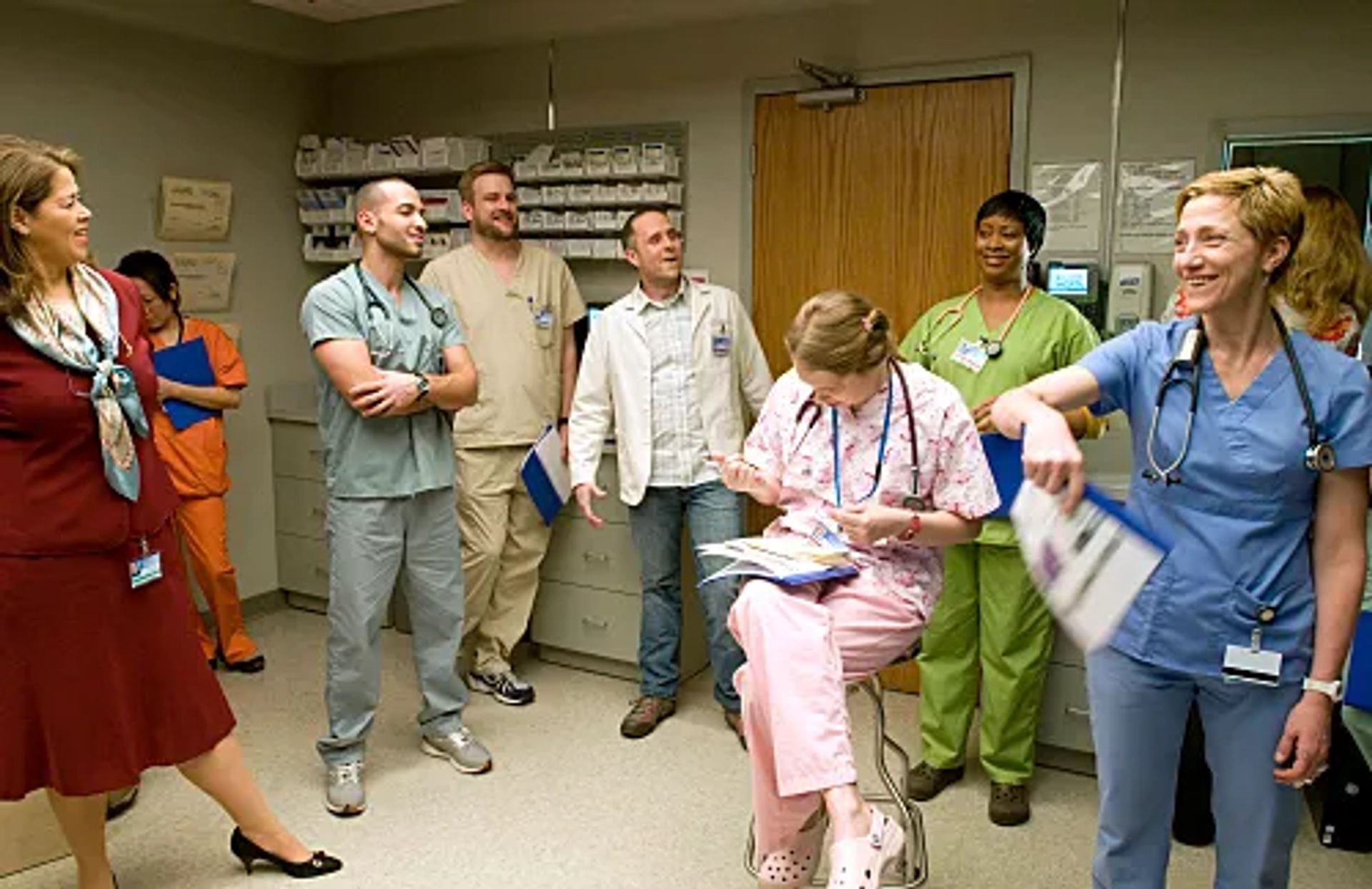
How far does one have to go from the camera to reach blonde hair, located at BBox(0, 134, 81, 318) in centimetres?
203

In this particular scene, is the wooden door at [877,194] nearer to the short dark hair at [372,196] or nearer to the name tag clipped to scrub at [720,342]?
the name tag clipped to scrub at [720,342]

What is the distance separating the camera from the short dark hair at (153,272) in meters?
3.70

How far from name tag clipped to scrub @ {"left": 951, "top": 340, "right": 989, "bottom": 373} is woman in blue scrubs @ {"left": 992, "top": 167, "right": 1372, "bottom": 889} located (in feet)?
3.50

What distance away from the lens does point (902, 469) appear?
207 centimetres

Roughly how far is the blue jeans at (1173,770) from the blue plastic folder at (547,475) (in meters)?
2.07

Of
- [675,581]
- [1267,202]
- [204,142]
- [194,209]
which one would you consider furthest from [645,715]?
[204,142]

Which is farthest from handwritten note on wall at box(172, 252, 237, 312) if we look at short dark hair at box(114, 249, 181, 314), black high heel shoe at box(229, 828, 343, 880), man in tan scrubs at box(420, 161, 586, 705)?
black high heel shoe at box(229, 828, 343, 880)

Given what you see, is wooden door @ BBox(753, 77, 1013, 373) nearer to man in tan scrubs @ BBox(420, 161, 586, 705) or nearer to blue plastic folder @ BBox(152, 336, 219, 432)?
man in tan scrubs @ BBox(420, 161, 586, 705)

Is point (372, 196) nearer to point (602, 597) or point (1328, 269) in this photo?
point (602, 597)

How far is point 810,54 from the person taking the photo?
3723 mm

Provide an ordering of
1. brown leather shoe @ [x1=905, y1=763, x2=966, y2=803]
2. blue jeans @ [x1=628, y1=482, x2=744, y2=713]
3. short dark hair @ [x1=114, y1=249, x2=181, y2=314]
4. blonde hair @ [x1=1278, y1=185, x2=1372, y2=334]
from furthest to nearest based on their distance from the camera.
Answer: short dark hair @ [x1=114, y1=249, x2=181, y2=314]
blue jeans @ [x1=628, y1=482, x2=744, y2=713]
brown leather shoe @ [x1=905, y1=763, x2=966, y2=803]
blonde hair @ [x1=1278, y1=185, x2=1372, y2=334]

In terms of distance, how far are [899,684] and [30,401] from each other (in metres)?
2.79

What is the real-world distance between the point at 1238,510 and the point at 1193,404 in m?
0.17

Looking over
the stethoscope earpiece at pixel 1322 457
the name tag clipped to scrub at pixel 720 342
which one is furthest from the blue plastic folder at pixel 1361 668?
the name tag clipped to scrub at pixel 720 342
